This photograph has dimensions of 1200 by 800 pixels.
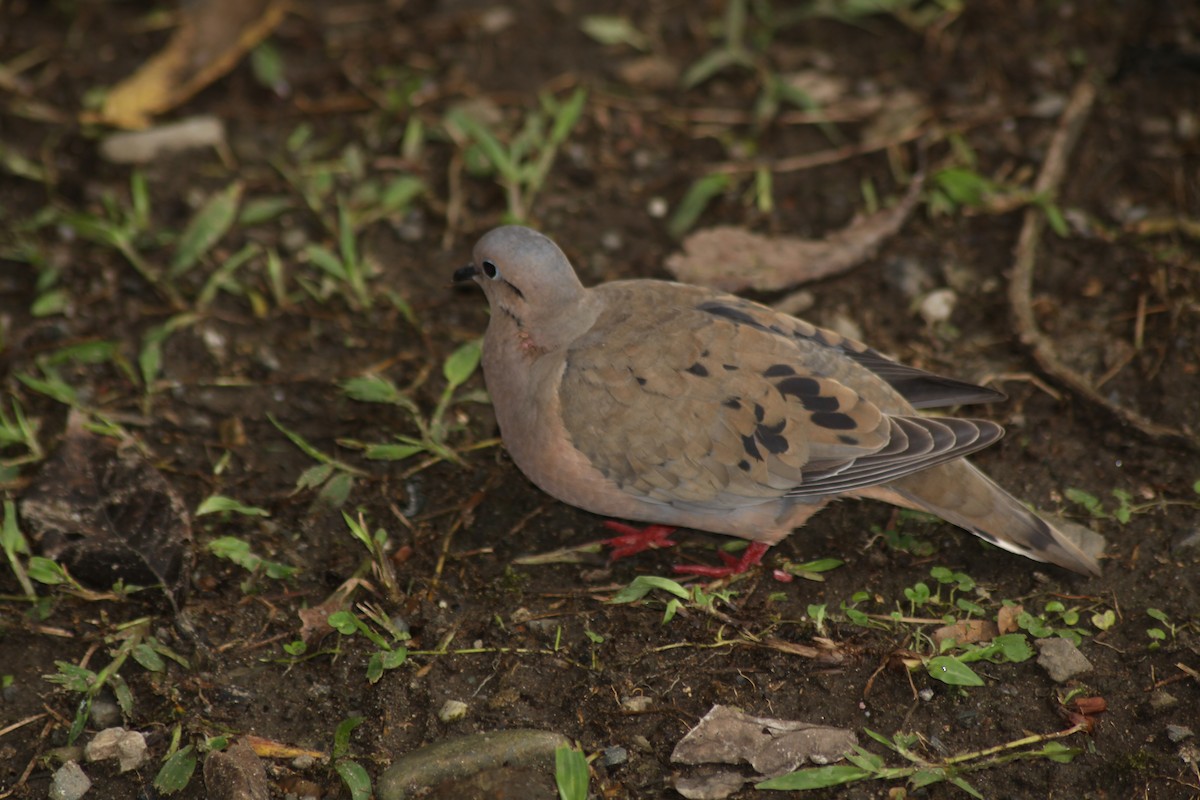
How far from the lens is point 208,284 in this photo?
5.32 metres

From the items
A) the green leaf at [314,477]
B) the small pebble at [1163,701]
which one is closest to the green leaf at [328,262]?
the green leaf at [314,477]

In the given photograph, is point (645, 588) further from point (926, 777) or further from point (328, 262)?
point (328, 262)

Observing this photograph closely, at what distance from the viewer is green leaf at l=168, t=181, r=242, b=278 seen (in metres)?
5.37

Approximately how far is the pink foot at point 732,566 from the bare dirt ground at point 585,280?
2.7 inches

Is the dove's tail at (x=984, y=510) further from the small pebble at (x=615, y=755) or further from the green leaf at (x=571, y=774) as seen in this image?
the green leaf at (x=571, y=774)

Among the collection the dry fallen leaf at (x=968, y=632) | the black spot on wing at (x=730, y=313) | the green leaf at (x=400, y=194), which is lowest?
the dry fallen leaf at (x=968, y=632)

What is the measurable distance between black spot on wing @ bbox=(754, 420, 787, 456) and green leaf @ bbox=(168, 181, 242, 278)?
2.80m

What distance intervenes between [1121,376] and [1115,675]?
1.46 meters

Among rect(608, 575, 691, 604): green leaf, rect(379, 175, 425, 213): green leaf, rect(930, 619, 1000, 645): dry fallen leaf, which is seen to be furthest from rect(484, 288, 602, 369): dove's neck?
rect(930, 619, 1000, 645): dry fallen leaf

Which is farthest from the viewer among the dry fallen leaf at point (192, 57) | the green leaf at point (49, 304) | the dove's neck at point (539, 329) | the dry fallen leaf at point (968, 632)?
the dry fallen leaf at point (192, 57)

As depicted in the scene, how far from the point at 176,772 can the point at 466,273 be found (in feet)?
6.45

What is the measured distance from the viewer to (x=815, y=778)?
357 centimetres

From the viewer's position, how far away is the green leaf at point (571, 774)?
3459 millimetres

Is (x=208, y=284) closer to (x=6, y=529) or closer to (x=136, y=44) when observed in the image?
(x=6, y=529)
